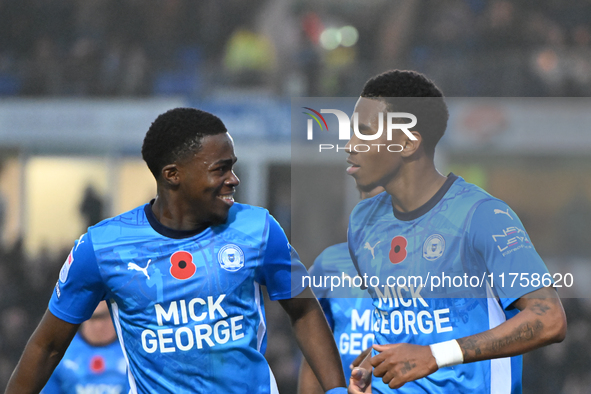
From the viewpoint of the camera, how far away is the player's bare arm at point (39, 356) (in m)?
3.05

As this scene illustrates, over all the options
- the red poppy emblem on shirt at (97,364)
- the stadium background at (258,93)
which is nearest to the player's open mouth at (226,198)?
the red poppy emblem on shirt at (97,364)

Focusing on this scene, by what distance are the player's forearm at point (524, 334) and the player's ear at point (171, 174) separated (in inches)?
52.7

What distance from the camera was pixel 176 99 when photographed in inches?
512

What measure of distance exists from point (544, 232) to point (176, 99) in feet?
23.9

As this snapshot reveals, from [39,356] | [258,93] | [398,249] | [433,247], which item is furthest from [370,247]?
[258,93]

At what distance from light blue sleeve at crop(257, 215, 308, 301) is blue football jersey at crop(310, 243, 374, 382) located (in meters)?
1.03

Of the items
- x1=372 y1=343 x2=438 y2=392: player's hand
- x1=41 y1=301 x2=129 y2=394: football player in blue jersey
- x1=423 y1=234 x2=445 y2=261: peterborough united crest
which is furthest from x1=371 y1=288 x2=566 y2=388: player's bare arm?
x1=41 y1=301 x2=129 y2=394: football player in blue jersey

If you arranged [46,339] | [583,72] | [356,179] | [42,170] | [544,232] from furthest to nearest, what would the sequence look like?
1. [42,170]
2. [583,72]
3. [544,232]
4. [356,179]
5. [46,339]

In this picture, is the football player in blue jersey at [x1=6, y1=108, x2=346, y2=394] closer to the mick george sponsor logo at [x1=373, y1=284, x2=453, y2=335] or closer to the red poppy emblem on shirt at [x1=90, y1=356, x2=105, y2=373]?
the mick george sponsor logo at [x1=373, y1=284, x2=453, y2=335]

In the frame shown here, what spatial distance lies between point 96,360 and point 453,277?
2.94m

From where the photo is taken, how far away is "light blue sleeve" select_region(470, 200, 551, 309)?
8.71 feet

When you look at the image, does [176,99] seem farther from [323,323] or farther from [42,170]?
[323,323]

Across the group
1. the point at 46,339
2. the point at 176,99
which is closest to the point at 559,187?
the point at 176,99

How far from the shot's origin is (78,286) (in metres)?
3.03
